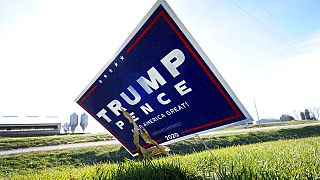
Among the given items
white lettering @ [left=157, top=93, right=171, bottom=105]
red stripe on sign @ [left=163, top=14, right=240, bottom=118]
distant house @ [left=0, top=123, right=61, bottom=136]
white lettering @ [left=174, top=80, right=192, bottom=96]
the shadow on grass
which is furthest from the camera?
distant house @ [left=0, top=123, right=61, bottom=136]

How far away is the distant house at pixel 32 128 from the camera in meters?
28.7

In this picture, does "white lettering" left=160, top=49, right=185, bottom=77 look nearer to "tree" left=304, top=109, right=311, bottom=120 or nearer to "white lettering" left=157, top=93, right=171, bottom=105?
"white lettering" left=157, top=93, right=171, bottom=105

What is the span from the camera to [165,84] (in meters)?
3.45

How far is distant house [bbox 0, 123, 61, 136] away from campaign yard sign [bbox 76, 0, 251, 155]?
29.6 metres

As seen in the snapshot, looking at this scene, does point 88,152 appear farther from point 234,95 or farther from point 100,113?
point 234,95

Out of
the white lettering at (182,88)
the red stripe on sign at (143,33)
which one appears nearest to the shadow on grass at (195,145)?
the white lettering at (182,88)

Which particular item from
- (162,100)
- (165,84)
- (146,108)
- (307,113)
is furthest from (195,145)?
(307,113)

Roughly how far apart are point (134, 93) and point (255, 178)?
2.43m

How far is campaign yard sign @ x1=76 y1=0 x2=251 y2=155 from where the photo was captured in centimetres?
300

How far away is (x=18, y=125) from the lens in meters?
30.8

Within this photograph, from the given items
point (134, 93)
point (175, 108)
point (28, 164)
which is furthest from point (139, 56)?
point (28, 164)

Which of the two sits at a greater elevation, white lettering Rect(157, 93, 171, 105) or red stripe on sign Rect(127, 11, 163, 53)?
red stripe on sign Rect(127, 11, 163, 53)

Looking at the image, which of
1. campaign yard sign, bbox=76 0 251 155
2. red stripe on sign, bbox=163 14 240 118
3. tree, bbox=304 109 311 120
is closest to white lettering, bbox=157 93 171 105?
campaign yard sign, bbox=76 0 251 155

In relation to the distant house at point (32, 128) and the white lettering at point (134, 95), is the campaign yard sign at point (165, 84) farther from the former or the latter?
the distant house at point (32, 128)
